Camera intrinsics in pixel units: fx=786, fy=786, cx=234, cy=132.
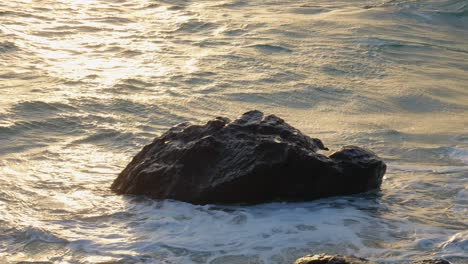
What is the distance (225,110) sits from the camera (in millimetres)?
8898

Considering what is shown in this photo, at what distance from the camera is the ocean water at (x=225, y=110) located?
17.6 feet

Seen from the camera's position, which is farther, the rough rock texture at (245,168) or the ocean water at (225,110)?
the rough rock texture at (245,168)

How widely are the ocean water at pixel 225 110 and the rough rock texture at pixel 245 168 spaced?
0.12 meters

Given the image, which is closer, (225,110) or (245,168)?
(245,168)

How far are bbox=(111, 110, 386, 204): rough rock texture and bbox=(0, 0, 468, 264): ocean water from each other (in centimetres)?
12

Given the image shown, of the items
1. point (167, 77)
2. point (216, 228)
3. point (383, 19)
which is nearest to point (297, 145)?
point (216, 228)

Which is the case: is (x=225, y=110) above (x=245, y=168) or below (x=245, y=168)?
below

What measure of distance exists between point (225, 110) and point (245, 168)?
298cm

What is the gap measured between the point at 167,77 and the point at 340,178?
174 inches

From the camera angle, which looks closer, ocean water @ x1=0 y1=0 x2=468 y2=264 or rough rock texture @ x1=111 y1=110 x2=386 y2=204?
ocean water @ x1=0 y1=0 x2=468 y2=264

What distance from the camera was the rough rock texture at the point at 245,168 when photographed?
5.98 metres

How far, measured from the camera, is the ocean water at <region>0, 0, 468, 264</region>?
17.6ft

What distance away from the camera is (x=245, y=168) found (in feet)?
19.6

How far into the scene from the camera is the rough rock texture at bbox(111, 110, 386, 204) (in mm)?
5984
